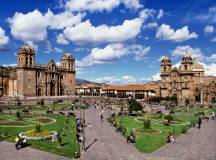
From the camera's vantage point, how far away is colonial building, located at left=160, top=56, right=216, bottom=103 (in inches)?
4397

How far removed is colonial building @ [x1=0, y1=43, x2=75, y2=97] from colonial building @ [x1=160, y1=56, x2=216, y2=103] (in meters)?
35.1

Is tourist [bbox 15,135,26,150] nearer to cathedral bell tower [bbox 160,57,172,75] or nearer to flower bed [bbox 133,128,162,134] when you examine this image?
flower bed [bbox 133,128,162,134]

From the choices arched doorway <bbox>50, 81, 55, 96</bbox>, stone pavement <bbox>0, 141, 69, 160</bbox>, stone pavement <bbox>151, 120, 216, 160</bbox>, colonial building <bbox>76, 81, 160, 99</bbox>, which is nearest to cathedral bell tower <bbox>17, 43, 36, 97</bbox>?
arched doorway <bbox>50, 81, 55, 96</bbox>

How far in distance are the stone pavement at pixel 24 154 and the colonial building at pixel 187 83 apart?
87.7 m

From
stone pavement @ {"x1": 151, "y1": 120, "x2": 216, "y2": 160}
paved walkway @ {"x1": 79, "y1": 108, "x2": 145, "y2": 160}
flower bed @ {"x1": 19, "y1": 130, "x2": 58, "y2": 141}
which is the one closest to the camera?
paved walkway @ {"x1": 79, "y1": 108, "x2": 145, "y2": 160}

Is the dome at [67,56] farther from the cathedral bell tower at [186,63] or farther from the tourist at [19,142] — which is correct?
the tourist at [19,142]

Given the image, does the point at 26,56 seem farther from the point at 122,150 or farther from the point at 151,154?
the point at 151,154

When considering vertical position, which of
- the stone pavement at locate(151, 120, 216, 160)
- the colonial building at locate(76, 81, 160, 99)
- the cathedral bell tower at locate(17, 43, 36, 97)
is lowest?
the stone pavement at locate(151, 120, 216, 160)

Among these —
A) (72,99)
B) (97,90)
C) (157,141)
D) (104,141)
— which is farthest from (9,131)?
(97,90)

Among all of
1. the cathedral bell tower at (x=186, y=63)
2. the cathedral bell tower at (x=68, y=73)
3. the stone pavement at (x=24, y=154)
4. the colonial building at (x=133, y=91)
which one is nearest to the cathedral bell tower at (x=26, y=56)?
the cathedral bell tower at (x=68, y=73)

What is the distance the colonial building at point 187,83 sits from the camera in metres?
112

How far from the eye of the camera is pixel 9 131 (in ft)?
131

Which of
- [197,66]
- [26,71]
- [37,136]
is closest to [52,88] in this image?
[26,71]

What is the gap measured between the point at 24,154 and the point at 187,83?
303ft
